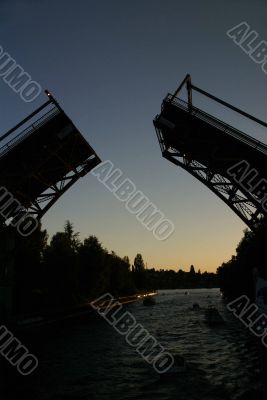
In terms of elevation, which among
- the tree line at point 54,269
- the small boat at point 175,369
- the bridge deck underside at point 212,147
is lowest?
the tree line at point 54,269

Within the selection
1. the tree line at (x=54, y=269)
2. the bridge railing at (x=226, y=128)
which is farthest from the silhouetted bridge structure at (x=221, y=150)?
the tree line at (x=54, y=269)

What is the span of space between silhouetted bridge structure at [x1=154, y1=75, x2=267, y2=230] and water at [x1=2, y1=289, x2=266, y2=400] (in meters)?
7.18

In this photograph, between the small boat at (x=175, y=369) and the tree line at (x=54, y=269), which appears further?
the tree line at (x=54, y=269)

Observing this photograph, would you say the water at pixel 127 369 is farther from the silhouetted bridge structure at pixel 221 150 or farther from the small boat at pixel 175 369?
the silhouetted bridge structure at pixel 221 150

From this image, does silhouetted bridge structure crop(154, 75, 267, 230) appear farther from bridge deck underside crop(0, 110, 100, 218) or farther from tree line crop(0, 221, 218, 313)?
tree line crop(0, 221, 218, 313)

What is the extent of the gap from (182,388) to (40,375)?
677cm

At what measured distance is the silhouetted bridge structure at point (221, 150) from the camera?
2013 cm

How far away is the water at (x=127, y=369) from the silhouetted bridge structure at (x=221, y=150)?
7.18 meters

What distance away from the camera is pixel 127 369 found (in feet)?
68.5

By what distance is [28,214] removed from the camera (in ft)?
84.6

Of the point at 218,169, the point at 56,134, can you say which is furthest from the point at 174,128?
the point at 56,134

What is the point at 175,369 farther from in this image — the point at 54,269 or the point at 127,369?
the point at 54,269

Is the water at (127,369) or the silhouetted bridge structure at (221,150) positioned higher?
the silhouetted bridge structure at (221,150)

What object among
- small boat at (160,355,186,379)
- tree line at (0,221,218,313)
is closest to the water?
small boat at (160,355,186,379)
